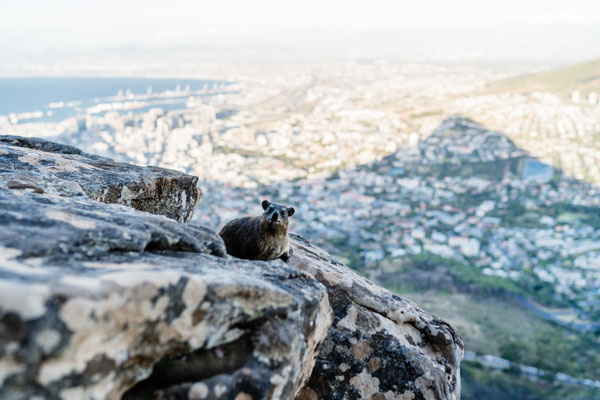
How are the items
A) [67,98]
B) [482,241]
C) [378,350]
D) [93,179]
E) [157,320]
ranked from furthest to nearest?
[67,98] → [482,241] → [93,179] → [378,350] → [157,320]

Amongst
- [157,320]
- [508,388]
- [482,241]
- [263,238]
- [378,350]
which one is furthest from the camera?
[482,241]

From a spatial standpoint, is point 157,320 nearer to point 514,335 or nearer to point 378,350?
point 378,350

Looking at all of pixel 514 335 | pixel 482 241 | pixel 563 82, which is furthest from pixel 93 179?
pixel 563 82

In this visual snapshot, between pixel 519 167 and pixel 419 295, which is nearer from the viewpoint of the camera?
pixel 419 295

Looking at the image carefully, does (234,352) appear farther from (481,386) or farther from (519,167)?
(519,167)

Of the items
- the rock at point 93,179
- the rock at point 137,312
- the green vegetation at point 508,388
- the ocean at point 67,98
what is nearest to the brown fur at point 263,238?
the rock at point 93,179

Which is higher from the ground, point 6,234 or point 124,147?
point 6,234

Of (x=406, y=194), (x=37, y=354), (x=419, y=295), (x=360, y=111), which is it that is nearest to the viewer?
(x=37, y=354)

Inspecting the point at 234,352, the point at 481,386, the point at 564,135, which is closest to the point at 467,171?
the point at 564,135
